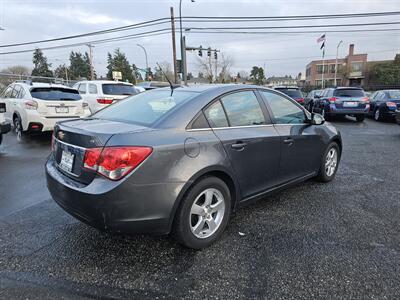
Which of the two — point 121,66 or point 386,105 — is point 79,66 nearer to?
point 121,66

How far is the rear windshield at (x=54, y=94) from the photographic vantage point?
7.74 meters

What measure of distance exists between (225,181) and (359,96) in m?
11.8

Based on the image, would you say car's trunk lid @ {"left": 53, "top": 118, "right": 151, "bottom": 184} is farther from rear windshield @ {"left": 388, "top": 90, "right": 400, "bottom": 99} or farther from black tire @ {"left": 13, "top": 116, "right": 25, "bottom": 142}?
rear windshield @ {"left": 388, "top": 90, "right": 400, "bottom": 99}

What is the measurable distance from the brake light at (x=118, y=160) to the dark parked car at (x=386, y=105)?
43.3 feet

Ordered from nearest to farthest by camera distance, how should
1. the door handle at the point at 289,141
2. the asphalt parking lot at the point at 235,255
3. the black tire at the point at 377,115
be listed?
the asphalt parking lot at the point at 235,255
the door handle at the point at 289,141
the black tire at the point at 377,115

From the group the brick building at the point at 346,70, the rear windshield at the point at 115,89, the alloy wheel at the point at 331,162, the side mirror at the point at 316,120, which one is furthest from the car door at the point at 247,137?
the brick building at the point at 346,70

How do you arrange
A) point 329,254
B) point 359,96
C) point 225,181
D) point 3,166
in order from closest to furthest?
point 329,254
point 225,181
point 3,166
point 359,96

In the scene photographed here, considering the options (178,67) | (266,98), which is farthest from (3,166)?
(178,67)

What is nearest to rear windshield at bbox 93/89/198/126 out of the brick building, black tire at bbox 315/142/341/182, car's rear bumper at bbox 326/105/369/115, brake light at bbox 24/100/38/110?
black tire at bbox 315/142/341/182

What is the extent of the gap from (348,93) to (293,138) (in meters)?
10.6

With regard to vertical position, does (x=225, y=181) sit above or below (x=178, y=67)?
below

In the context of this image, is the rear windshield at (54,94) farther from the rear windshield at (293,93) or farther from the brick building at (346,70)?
the brick building at (346,70)

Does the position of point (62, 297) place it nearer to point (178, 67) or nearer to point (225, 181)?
point (225, 181)

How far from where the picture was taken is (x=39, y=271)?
2502 mm
